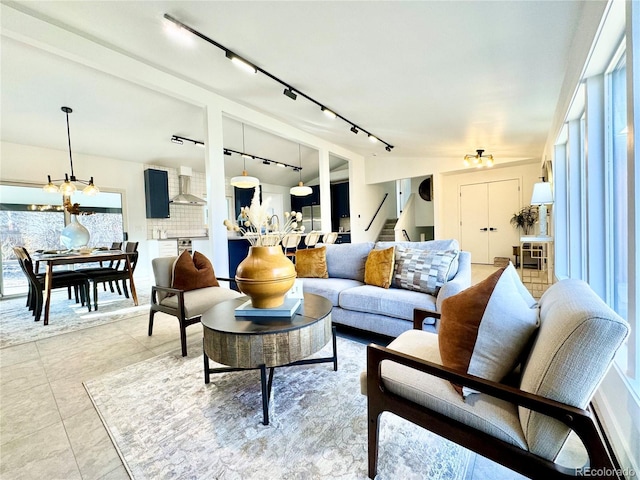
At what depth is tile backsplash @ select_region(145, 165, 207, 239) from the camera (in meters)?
6.64

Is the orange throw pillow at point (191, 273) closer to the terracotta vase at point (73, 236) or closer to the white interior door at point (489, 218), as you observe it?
the terracotta vase at point (73, 236)

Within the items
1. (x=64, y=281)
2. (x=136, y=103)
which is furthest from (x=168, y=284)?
(x=136, y=103)

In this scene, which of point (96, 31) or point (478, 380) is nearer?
point (478, 380)

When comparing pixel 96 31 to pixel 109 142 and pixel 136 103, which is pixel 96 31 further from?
pixel 109 142

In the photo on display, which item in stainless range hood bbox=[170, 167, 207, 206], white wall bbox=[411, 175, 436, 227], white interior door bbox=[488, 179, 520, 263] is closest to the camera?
white interior door bbox=[488, 179, 520, 263]

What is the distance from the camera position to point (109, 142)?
5281 millimetres

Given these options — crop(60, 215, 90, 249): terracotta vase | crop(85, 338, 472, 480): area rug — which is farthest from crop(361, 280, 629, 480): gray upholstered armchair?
crop(60, 215, 90, 249): terracotta vase

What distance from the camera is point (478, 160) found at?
5.78 metres

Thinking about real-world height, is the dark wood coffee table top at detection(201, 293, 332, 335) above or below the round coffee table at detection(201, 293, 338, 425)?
above

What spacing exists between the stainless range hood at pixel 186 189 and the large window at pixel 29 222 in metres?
1.54

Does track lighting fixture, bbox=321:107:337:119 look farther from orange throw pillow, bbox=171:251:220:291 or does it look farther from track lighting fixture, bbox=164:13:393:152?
orange throw pillow, bbox=171:251:220:291

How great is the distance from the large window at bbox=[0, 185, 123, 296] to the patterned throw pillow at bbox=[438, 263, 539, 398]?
19.8 ft

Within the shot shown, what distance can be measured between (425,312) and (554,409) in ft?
3.01

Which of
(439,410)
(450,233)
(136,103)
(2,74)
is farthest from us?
(450,233)
